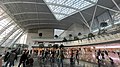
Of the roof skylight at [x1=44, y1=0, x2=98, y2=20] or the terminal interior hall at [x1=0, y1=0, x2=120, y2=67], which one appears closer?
the terminal interior hall at [x1=0, y1=0, x2=120, y2=67]

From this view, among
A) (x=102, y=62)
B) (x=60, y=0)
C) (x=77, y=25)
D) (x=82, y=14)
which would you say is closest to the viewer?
(x=102, y=62)

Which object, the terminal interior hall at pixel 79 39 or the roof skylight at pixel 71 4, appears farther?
the roof skylight at pixel 71 4

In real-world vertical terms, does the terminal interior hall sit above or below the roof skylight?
below

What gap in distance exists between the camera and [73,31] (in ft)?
160

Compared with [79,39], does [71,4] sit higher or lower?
higher

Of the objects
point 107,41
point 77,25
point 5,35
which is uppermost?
point 77,25

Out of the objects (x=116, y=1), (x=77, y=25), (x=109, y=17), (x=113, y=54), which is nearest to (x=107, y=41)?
(x=113, y=54)

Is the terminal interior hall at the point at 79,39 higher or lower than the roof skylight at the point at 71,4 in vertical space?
lower

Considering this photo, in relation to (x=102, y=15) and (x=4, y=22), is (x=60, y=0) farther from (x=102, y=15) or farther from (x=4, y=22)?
(x=4, y=22)

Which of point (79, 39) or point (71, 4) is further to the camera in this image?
point (71, 4)

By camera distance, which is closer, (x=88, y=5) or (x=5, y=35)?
(x=88, y=5)

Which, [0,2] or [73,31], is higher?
[0,2]

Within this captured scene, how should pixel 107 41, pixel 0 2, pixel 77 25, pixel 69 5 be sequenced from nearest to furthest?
pixel 107 41
pixel 0 2
pixel 69 5
pixel 77 25

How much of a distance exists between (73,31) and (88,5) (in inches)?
776
